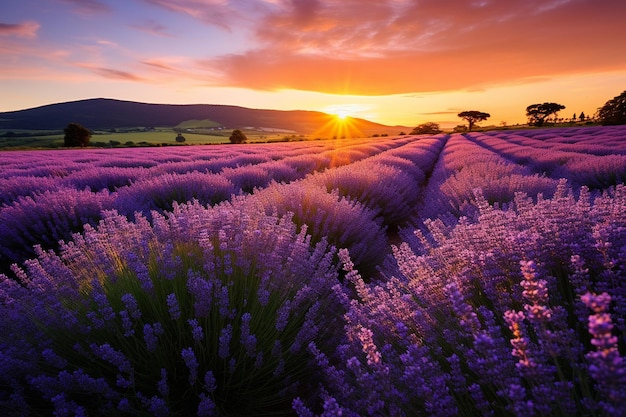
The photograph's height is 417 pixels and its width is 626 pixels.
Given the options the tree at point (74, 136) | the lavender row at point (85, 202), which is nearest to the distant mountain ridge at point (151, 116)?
the tree at point (74, 136)

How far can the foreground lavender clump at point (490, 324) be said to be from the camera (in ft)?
3.47

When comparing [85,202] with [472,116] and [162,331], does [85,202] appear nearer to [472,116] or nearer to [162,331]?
[162,331]

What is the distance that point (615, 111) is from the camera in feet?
161

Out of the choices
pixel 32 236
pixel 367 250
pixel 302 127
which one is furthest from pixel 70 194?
pixel 302 127

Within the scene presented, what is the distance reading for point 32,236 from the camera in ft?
14.9

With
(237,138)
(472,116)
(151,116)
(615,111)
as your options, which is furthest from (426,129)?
(151,116)

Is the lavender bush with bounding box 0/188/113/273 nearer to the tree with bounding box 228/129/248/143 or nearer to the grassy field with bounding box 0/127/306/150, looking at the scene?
the grassy field with bounding box 0/127/306/150

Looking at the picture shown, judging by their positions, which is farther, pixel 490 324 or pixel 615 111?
pixel 615 111

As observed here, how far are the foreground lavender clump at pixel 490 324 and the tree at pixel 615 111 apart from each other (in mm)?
58267

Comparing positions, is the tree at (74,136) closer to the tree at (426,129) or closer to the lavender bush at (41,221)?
the lavender bush at (41,221)

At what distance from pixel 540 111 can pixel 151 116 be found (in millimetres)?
98011

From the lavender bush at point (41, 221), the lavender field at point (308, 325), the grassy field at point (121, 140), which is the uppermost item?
the lavender field at point (308, 325)

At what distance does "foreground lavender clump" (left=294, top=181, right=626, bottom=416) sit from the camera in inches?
41.7

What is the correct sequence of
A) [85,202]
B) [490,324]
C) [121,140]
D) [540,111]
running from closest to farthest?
[490,324] < [85,202] < [121,140] < [540,111]
